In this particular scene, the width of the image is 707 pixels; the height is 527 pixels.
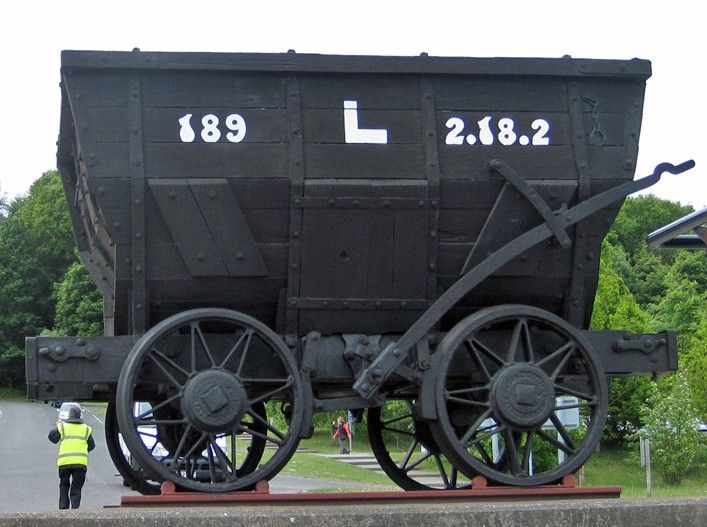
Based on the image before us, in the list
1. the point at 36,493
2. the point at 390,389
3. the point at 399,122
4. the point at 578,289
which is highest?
the point at 399,122

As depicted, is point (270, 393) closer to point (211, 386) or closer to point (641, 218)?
point (211, 386)

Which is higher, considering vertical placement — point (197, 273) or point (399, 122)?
point (399, 122)

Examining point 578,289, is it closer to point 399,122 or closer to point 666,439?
point 399,122

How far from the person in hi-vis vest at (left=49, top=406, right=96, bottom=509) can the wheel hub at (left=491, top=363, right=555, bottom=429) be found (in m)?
8.07

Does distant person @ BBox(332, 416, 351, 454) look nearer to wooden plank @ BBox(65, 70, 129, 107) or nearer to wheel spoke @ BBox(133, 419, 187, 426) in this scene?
wheel spoke @ BBox(133, 419, 187, 426)

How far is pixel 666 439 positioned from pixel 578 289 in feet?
64.1

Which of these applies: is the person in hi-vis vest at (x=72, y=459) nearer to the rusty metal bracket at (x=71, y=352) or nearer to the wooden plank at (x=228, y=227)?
the rusty metal bracket at (x=71, y=352)

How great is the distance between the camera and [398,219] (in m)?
7.80

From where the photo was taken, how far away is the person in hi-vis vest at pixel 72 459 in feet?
47.3

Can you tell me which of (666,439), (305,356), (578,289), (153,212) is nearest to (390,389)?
(305,356)

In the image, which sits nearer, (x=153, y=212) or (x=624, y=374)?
(x=153, y=212)

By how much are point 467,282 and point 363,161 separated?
3.44 feet

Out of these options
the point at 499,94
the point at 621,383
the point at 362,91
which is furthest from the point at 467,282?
the point at 621,383

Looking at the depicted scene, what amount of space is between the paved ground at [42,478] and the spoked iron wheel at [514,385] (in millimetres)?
4725
